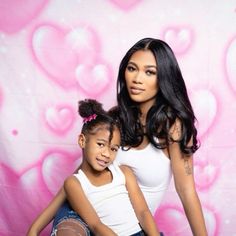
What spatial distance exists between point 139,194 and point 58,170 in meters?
0.89

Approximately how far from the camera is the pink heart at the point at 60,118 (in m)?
2.40

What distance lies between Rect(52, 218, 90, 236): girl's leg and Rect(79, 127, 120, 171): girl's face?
7.5 inches

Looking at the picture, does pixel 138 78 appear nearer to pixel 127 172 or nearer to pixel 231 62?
pixel 127 172

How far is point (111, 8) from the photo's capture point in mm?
2299

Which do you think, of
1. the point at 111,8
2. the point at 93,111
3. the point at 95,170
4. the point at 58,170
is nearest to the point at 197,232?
the point at 95,170

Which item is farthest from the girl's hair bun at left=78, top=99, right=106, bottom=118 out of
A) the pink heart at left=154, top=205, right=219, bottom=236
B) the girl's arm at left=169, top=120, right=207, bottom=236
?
the pink heart at left=154, top=205, right=219, bottom=236

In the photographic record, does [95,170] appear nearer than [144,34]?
Yes

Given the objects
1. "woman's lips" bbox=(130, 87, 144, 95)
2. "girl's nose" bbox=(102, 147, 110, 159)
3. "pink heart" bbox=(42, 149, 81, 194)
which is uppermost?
"woman's lips" bbox=(130, 87, 144, 95)

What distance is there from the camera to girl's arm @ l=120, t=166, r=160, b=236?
164 cm

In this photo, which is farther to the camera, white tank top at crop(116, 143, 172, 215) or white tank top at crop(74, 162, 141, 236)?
white tank top at crop(116, 143, 172, 215)

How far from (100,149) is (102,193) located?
0.15 meters

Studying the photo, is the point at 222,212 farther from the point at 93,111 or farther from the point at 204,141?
the point at 93,111

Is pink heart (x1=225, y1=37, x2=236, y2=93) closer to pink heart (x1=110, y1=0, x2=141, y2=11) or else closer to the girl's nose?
pink heart (x1=110, y1=0, x2=141, y2=11)

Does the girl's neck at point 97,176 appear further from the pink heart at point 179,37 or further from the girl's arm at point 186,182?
the pink heart at point 179,37
